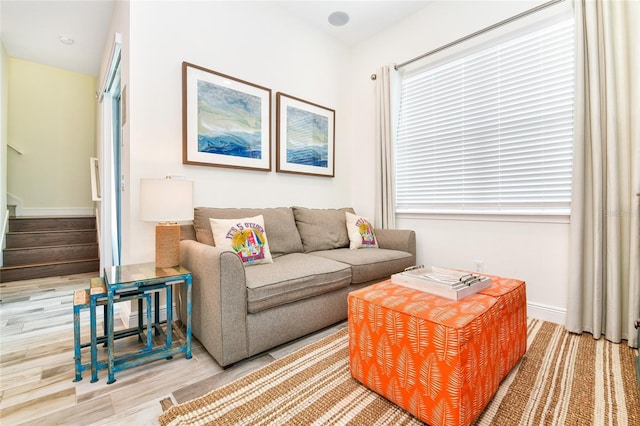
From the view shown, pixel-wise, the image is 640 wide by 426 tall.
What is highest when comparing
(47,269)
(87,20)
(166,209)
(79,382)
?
(87,20)

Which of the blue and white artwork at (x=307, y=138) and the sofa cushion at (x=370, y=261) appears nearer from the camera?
the sofa cushion at (x=370, y=261)

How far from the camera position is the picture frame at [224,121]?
231 cm

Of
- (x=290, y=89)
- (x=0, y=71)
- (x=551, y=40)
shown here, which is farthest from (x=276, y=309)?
(x=0, y=71)

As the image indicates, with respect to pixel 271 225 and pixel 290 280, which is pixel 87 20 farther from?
pixel 290 280

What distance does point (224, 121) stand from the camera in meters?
2.51

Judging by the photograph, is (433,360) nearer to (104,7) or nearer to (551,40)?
(551,40)

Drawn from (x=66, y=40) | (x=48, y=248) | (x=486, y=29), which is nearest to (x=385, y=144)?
(x=486, y=29)

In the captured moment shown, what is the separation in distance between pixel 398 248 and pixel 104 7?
3.79 m

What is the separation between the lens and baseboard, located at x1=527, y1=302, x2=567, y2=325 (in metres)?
2.16

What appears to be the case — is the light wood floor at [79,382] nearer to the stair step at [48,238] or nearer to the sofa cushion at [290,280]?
the sofa cushion at [290,280]

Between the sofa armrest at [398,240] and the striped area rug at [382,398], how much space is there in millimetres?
1237

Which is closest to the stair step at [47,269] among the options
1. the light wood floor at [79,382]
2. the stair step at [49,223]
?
the stair step at [49,223]

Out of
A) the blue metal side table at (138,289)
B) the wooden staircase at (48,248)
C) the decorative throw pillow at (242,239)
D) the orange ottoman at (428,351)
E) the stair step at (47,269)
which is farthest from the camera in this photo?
the wooden staircase at (48,248)

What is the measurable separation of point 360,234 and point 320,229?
0.41m
